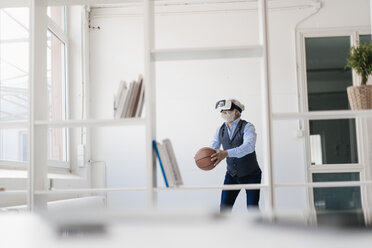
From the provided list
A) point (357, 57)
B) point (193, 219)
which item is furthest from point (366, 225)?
point (357, 57)

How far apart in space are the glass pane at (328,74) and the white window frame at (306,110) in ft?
0.17

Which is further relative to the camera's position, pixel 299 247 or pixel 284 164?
pixel 284 164

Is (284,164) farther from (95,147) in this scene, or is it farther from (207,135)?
(95,147)

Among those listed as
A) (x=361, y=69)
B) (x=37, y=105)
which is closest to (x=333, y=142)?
(x=361, y=69)

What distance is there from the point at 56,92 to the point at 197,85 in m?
1.42

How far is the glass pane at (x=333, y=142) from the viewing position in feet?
14.5

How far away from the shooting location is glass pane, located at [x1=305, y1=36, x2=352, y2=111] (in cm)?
449

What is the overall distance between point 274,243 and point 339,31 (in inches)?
177

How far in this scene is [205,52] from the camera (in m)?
2.21

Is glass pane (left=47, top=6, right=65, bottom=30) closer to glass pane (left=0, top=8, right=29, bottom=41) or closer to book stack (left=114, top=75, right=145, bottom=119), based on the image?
glass pane (left=0, top=8, right=29, bottom=41)

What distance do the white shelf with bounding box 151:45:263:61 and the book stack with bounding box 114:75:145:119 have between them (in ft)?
0.56

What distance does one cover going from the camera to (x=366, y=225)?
17.8 inches

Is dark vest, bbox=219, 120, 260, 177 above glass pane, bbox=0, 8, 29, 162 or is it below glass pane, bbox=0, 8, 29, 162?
below

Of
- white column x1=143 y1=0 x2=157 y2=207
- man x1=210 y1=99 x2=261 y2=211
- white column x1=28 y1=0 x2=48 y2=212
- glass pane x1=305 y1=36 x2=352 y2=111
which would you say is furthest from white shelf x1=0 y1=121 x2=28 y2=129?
glass pane x1=305 y1=36 x2=352 y2=111
